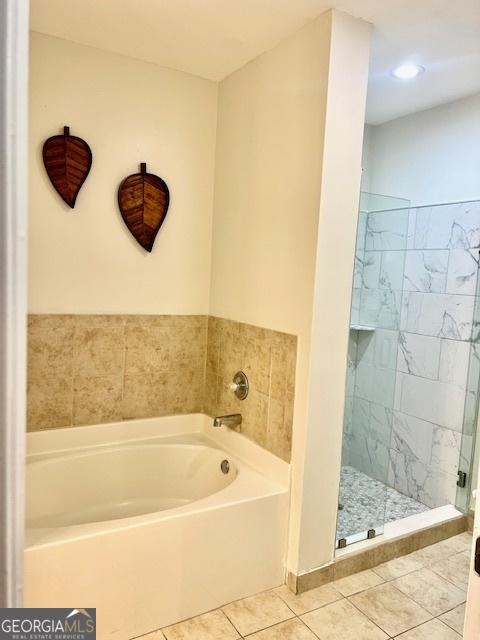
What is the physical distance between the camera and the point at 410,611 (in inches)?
81.0

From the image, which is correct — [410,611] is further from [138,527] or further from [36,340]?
[36,340]

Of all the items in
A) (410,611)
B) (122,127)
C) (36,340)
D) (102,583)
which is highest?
(122,127)

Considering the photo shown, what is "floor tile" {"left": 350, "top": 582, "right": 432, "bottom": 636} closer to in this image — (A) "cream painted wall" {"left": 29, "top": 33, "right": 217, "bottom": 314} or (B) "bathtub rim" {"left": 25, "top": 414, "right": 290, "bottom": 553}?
→ (B) "bathtub rim" {"left": 25, "top": 414, "right": 290, "bottom": 553}

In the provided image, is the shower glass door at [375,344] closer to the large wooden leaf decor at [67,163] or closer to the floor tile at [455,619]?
the floor tile at [455,619]

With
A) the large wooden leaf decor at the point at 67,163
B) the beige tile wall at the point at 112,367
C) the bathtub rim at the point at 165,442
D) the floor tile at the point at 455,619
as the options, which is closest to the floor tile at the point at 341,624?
the floor tile at the point at 455,619

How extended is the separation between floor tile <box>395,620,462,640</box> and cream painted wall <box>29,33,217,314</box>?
188 centimetres

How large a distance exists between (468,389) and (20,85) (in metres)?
2.79

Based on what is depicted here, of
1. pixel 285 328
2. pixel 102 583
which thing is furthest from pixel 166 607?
pixel 285 328

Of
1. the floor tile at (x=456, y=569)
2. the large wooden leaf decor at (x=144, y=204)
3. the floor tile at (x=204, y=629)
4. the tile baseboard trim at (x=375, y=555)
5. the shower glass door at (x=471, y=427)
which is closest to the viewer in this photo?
the floor tile at (x=204, y=629)

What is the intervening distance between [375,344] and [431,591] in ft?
4.26

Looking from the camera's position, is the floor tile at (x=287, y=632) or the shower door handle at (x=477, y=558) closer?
the shower door handle at (x=477, y=558)

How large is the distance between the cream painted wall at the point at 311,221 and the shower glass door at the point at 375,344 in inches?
18.7

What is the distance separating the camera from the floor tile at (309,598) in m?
2.05

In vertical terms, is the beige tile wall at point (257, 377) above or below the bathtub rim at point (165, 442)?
above
